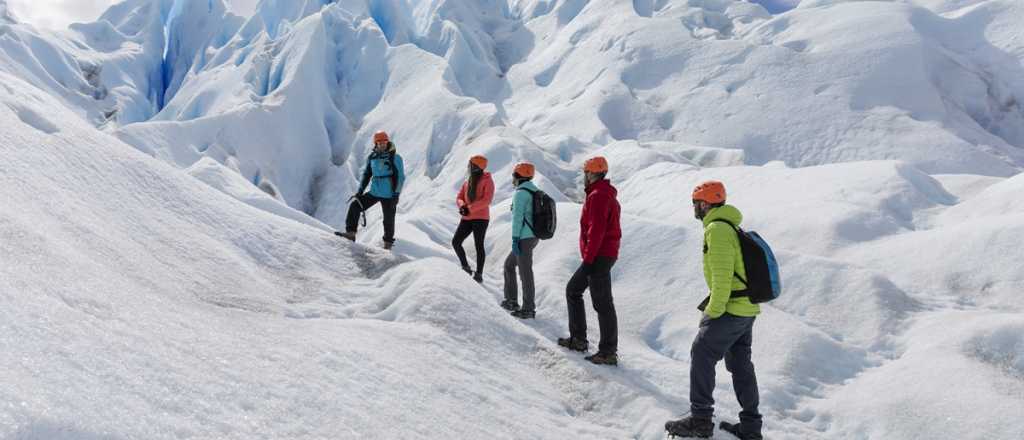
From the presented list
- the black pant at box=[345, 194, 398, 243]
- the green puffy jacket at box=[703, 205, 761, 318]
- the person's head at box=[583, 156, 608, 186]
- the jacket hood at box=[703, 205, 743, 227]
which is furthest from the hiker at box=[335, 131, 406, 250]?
the green puffy jacket at box=[703, 205, 761, 318]

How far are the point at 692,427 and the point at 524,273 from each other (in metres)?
3.28

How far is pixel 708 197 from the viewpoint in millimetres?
5156

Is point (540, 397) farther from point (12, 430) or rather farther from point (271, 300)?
point (12, 430)

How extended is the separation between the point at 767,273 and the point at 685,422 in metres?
1.49

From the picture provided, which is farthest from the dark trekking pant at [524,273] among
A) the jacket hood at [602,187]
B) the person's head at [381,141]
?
the person's head at [381,141]

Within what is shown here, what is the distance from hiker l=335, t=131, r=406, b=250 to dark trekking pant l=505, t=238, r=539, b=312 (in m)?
2.55

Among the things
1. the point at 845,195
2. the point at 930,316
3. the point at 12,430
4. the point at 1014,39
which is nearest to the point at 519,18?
the point at 1014,39

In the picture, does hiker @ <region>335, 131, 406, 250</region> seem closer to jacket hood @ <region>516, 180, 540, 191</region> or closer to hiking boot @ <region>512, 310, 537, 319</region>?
jacket hood @ <region>516, 180, 540, 191</region>

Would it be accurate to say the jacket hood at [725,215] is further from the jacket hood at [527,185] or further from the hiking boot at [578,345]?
the jacket hood at [527,185]

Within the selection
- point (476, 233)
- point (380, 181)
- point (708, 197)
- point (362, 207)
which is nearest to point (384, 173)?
point (380, 181)

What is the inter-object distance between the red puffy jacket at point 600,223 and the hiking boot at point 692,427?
1.91m

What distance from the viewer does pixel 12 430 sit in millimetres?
2344

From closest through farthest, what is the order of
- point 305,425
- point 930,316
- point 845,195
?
point 305,425
point 930,316
point 845,195

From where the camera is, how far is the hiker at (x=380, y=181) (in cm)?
966
